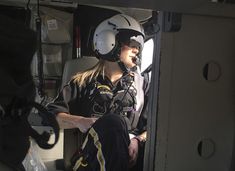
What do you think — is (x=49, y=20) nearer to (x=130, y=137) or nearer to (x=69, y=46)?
(x=69, y=46)

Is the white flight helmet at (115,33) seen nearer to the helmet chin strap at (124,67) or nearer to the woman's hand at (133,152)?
the helmet chin strap at (124,67)

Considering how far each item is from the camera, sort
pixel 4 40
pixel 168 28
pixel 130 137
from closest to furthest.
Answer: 1. pixel 4 40
2. pixel 168 28
3. pixel 130 137

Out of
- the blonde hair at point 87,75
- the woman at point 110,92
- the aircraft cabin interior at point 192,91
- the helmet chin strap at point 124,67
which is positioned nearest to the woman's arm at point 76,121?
the woman at point 110,92

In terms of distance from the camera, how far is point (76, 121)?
4.88 ft

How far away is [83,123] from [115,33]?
0.52m

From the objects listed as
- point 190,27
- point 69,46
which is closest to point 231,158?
point 190,27

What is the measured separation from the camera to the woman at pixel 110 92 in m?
1.41

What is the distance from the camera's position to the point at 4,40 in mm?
665

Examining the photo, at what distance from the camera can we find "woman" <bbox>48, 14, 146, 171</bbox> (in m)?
1.41

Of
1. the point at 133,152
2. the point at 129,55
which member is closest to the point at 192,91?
the point at 133,152

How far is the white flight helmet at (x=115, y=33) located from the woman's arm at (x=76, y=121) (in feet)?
1.24

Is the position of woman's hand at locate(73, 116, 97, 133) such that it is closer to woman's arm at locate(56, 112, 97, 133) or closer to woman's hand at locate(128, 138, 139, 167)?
woman's arm at locate(56, 112, 97, 133)

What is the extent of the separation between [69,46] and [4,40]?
861mm

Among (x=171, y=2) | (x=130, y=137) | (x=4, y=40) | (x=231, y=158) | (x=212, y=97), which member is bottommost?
(x=130, y=137)
